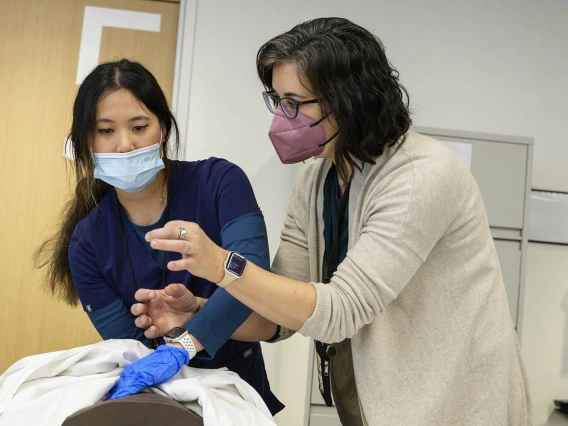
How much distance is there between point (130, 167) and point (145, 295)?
0.27 metres

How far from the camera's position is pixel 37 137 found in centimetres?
307

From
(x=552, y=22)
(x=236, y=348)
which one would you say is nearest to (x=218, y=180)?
(x=236, y=348)

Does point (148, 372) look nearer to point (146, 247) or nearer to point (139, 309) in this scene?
point (139, 309)

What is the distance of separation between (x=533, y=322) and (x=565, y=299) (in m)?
0.22

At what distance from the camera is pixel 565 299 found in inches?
131

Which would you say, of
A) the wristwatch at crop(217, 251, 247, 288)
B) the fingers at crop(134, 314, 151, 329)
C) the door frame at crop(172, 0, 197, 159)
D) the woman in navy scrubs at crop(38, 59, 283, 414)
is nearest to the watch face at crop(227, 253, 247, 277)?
the wristwatch at crop(217, 251, 247, 288)

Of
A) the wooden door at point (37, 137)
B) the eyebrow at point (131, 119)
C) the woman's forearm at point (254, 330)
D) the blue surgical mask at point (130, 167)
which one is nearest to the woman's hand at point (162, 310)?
the woman's forearm at point (254, 330)

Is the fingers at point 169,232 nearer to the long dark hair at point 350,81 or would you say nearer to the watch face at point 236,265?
the watch face at point 236,265

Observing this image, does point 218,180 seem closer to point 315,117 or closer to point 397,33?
point 315,117

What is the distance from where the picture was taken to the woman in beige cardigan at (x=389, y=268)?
3.46ft

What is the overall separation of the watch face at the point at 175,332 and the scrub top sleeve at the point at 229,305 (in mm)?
14

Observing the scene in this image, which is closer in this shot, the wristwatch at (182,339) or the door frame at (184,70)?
the wristwatch at (182,339)

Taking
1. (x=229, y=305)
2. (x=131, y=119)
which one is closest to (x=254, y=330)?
(x=229, y=305)

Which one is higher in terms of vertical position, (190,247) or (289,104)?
(289,104)
